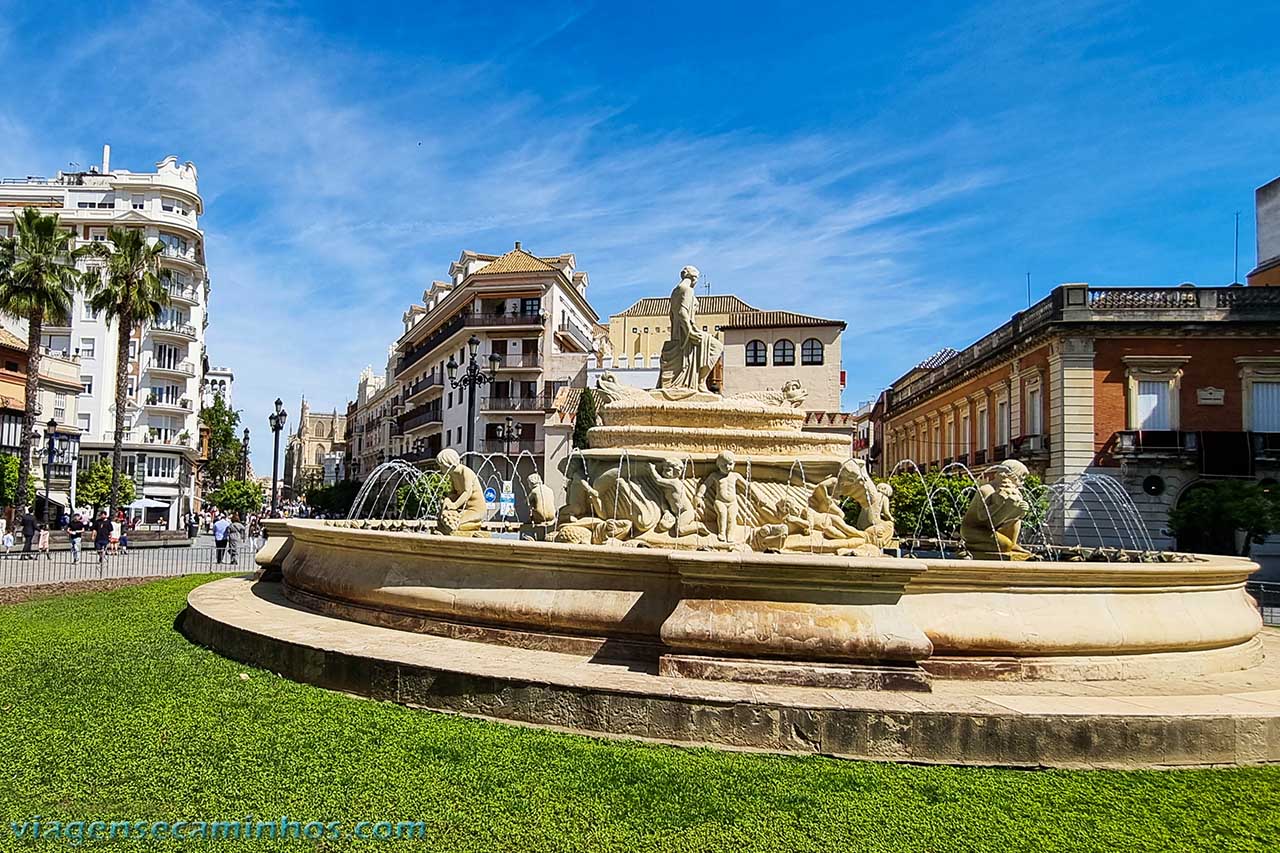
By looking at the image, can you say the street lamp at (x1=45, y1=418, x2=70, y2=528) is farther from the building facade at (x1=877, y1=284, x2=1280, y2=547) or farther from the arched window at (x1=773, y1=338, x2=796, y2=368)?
the building facade at (x1=877, y1=284, x2=1280, y2=547)

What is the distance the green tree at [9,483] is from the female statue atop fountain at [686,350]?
32.4m

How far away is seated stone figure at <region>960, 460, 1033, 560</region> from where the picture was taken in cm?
878

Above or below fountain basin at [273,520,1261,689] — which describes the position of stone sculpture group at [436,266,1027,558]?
above

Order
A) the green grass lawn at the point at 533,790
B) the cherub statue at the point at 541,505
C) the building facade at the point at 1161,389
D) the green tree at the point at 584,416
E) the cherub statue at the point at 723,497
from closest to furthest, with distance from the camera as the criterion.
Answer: the green grass lawn at the point at 533,790
the cherub statue at the point at 723,497
the cherub statue at the point at 541,505
the building facade at the point at 1161,389
the green tree at the point at 584,416

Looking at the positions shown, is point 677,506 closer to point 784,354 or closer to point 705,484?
point 705,484

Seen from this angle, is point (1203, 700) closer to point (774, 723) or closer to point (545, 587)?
point (774, 723)

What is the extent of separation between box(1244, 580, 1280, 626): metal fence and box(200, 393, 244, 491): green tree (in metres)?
75.0

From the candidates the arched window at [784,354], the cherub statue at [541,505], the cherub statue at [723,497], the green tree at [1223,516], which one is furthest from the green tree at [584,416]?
the cherub statue at [723,497]

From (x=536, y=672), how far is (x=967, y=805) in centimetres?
266

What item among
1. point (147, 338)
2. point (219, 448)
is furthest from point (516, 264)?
point (219, 448)

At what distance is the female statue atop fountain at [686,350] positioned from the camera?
13602 millimetres

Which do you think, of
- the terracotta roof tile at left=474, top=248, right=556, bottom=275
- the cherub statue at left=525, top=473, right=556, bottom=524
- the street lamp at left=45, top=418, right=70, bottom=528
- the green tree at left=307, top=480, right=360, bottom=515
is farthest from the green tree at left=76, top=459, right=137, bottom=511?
the cherub statue at left=525, top=473, right=556, bottom=524

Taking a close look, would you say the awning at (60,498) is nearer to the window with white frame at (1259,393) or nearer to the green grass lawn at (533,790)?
the green grass lawn at (533,790)

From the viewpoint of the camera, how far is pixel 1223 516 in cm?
2181
